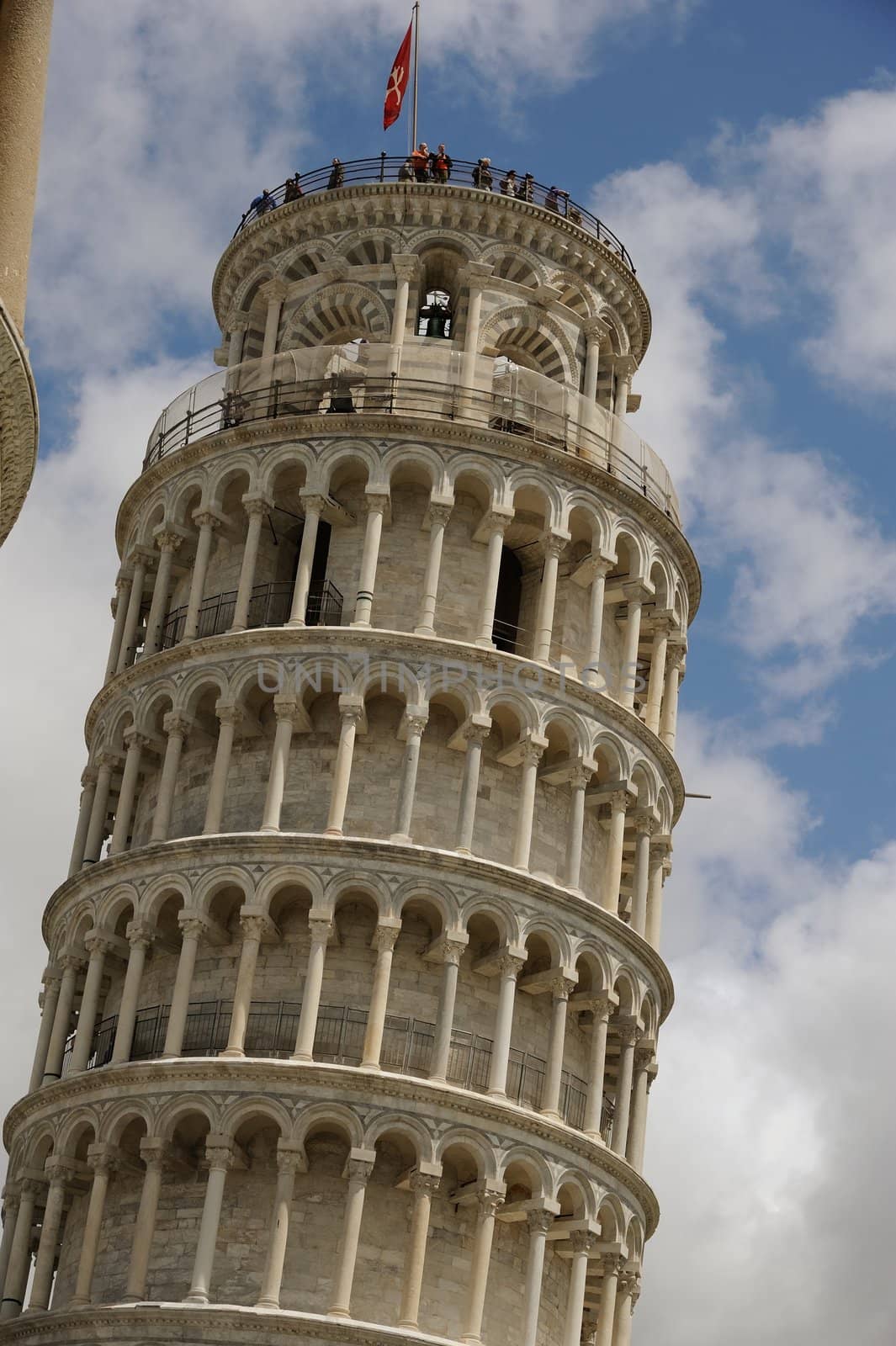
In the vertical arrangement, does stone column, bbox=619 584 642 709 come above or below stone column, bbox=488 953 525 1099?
above

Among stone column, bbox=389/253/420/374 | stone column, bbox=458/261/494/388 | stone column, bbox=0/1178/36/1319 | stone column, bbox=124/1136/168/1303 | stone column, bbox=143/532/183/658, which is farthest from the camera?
stone column, bbox=458/261/494/388

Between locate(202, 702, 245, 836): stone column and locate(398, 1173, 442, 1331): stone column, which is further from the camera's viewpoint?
locate(202, 702, 245, 836): stone column

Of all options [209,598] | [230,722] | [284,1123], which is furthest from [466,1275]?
[209,598]

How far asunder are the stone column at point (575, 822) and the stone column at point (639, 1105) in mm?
3488

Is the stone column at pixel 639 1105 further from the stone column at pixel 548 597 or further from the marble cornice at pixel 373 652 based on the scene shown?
the stone column at pixel 548 597

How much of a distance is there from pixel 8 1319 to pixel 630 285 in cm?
2470

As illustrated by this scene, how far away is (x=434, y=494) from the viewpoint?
144ft

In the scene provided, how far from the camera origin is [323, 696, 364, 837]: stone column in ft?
134

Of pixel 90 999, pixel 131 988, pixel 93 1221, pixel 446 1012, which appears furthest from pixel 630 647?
pixel 93 1221

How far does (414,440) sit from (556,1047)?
11798 millimetres

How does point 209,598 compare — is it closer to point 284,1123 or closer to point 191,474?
point 191,474

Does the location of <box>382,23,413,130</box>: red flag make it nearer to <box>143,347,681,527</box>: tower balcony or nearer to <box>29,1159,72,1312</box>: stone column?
<box>143,347,681,527</box>: tower balcony

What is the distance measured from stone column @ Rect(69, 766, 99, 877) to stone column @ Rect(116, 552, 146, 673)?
2113 mm

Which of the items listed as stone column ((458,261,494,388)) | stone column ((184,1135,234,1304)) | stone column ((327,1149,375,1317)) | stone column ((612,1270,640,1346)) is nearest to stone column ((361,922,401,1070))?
stone column ((327,1149,375,1317))
